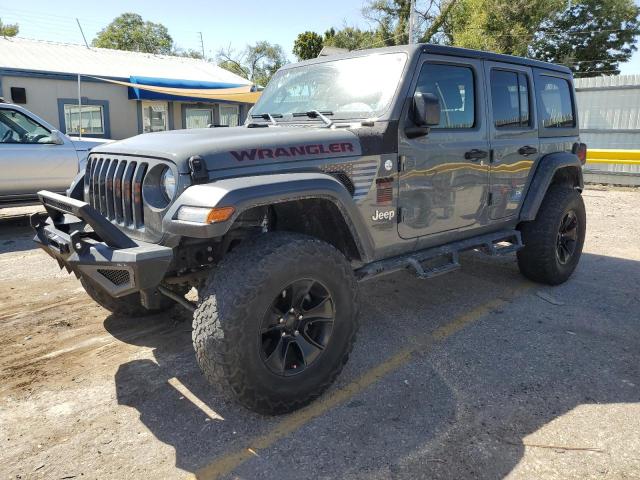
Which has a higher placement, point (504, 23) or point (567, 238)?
point (504, 23)

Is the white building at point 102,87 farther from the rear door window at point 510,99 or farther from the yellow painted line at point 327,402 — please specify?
the yellow painted line at point 327,402

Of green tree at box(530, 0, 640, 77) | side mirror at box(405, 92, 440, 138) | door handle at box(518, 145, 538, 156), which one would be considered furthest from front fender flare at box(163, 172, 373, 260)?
green tree at box(530, 0, 640, 77)

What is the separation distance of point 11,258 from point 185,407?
4.33m

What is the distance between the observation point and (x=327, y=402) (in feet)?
9.95

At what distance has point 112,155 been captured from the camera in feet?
10.6

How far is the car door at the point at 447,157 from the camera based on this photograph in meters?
3.53

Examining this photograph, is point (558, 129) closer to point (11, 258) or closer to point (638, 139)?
point (11, 258)

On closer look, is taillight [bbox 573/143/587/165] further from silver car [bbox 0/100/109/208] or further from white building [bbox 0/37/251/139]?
white building [bbox 0/37/251/139]

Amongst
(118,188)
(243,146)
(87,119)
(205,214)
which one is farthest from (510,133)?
(87,119)

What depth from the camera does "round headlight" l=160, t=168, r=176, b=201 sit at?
274 cm

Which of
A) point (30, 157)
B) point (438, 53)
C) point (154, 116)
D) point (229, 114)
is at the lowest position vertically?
point (30, 157)

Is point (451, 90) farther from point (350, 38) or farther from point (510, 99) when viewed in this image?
point (350, 38)

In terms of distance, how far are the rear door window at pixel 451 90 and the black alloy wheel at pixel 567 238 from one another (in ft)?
5.80

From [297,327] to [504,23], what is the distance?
30.2 meters
